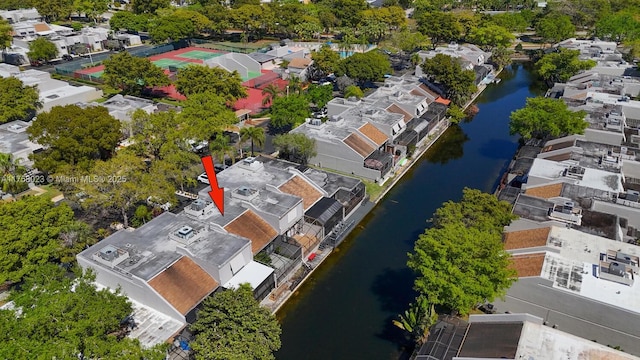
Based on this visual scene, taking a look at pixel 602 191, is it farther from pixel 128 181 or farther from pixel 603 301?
pixel 128 181

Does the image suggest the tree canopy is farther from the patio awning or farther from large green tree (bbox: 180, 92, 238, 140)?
large green tree (bbox: 180, 92, 238, 140)

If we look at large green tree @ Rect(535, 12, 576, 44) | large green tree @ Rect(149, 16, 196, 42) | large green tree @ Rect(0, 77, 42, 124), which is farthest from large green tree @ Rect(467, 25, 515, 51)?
large green tree @ Rect(0, 77, 42, 124)

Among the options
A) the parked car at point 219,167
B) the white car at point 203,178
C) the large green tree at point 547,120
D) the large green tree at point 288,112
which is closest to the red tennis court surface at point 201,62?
the large green tree at point 288,112

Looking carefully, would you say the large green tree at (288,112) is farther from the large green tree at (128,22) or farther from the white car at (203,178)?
the large green tree at (128,22)

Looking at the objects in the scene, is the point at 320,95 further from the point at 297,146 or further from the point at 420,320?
the point at 420,320

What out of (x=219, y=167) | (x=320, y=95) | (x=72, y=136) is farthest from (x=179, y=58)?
(x=72, y=136)

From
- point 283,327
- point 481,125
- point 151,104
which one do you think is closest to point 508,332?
point 283,327
